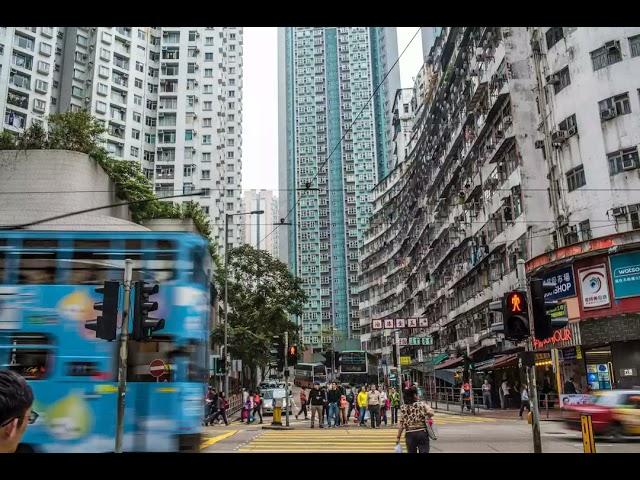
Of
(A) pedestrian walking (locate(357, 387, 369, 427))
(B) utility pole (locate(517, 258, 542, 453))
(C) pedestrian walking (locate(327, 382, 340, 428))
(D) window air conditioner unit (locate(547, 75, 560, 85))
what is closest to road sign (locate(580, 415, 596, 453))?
(B) utility pole (locate(517, 258, 542, 453))

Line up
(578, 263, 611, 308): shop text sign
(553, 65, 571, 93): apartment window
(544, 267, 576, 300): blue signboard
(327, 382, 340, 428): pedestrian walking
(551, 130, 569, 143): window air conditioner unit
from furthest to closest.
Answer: (553, 65, 571, 93): apartment window, (551, 130, 569, 143): window air conditioner unit, (544, 267, 576, 300): blue signboard, (578, 263, 611, 308): shop text sign, (327, 382, 340, 428): pedestrian walking

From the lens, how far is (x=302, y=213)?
11744 cm

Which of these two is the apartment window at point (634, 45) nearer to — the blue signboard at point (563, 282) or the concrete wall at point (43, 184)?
the blue signboard at point (563, 282)

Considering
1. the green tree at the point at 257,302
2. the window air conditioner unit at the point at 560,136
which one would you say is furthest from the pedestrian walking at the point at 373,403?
the green tree at the point at 257,302

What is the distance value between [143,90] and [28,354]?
2368 inches

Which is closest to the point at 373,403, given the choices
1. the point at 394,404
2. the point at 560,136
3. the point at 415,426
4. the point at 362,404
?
the point at 362,404

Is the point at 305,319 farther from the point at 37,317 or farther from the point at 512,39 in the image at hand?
the point at 37,317

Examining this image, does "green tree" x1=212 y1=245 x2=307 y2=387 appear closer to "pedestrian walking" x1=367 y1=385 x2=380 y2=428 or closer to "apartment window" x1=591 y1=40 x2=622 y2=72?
"pedestrian walking" x1=367 y1=385 x2=380 y2=428

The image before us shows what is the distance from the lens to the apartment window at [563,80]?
25.0 m

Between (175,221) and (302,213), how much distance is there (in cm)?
8254

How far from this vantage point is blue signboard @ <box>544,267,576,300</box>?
23.2m

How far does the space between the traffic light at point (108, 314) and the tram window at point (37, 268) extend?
1576mm

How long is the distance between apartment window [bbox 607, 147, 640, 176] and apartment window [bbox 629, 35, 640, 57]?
12.0 ft
